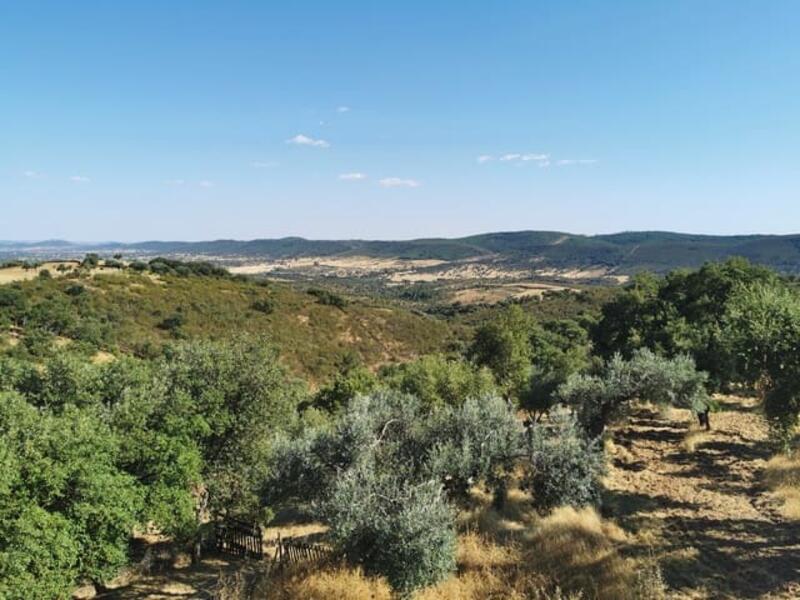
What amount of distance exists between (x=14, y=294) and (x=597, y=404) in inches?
2548

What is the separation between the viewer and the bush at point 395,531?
1080cm

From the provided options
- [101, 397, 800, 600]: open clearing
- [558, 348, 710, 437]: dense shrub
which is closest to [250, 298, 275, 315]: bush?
[101, 397, 800, 600]: open clearing

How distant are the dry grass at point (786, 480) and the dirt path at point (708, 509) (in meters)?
0.37

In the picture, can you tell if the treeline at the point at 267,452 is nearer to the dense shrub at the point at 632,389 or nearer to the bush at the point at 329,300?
the dense shrub at the point at 632,389

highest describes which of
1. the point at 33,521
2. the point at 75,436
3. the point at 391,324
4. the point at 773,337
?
the point at 773,337

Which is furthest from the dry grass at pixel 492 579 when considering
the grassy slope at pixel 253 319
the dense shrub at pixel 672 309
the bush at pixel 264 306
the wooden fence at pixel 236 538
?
the bush at pixel 264 306

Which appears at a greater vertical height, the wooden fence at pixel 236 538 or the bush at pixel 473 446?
the bush at pixel 473 446

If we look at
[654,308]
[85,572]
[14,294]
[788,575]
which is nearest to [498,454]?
[788,575]

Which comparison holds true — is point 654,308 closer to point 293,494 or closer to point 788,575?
point 788,575

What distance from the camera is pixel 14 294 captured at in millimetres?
59750

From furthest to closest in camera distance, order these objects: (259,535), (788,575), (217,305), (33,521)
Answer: (217,305) < (259,535) < (788,575) < (33,521)

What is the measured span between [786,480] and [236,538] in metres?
21.0

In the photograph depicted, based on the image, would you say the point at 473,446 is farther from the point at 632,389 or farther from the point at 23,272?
the point at 23,272

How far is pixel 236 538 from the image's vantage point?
1925 centimetres
